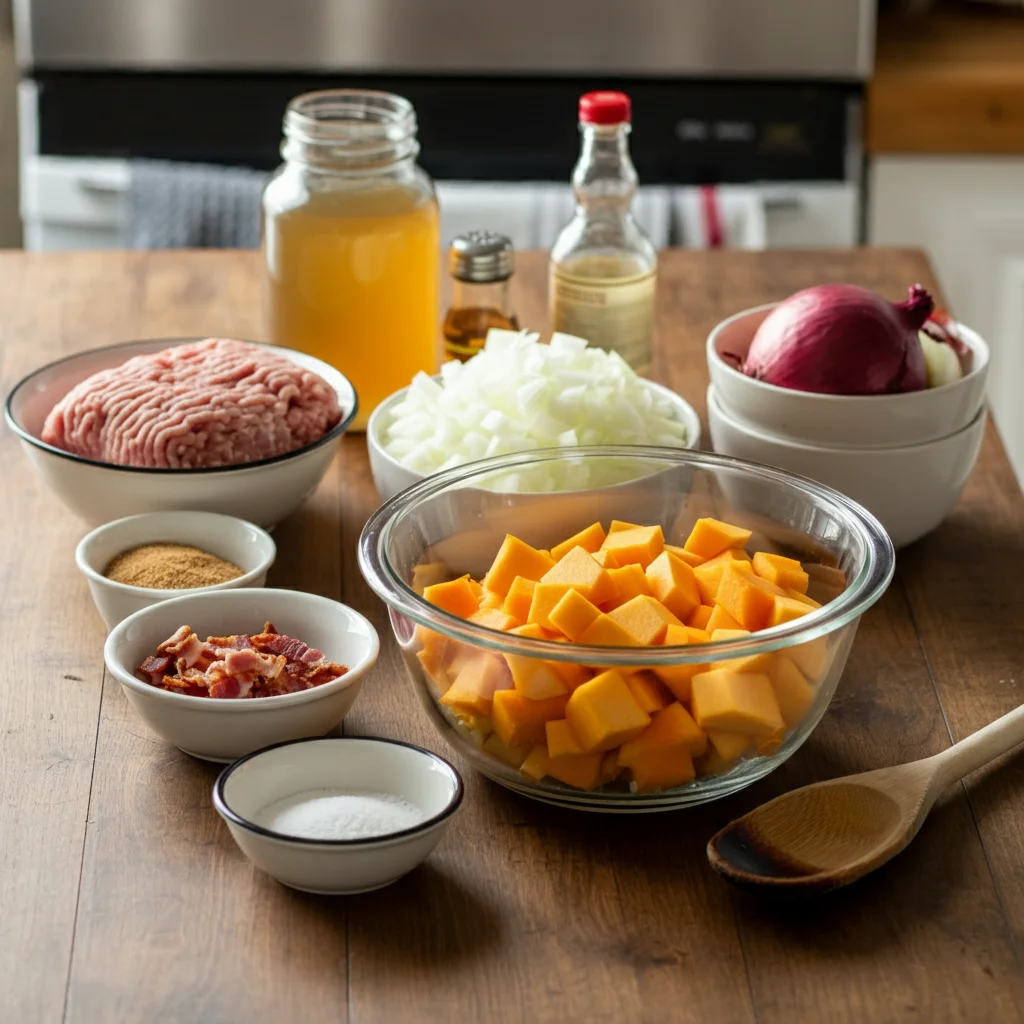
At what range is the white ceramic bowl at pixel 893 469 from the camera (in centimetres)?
112

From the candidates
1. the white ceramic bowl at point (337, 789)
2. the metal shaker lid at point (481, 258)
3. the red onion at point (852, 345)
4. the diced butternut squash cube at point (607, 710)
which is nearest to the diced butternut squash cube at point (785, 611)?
the diced butternut squash cube at point (607, 710)

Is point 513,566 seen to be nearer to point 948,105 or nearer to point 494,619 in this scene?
point 494,619

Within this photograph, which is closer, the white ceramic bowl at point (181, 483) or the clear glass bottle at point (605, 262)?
the white ceramic bowl at point (181, 483)

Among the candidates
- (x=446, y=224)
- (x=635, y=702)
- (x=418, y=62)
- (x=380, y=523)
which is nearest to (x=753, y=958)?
(x=635, y=702)

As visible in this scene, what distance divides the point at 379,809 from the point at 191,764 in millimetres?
168

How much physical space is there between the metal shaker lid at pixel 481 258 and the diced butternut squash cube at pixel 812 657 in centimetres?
62

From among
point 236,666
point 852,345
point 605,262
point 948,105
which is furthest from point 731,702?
point 948,105

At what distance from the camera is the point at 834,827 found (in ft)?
2.71

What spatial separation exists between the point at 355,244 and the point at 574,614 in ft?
1.92

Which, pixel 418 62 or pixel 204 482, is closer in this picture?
pixel 204 482

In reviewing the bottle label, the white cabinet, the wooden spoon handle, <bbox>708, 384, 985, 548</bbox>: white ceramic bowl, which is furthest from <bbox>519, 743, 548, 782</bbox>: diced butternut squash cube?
the white cabinet

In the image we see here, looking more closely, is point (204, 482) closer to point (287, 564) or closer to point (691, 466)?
point (287, 564)

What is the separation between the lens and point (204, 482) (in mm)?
1116

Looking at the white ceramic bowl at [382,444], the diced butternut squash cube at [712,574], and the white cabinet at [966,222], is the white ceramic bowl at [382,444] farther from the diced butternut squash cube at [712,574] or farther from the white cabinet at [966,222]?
the white cabinet at [966,222]
